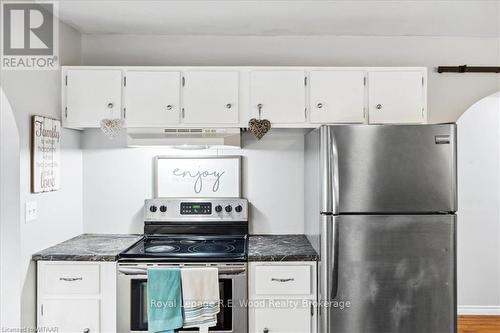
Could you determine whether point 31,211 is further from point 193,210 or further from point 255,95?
point 255,95

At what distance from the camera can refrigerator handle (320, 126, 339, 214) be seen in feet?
7.91

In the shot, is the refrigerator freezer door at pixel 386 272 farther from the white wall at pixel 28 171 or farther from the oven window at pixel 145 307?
the white wall at pixel 28 171

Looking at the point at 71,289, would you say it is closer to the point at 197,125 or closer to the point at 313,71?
the point at 197,125

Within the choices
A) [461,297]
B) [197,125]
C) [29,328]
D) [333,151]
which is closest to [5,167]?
[29,328]

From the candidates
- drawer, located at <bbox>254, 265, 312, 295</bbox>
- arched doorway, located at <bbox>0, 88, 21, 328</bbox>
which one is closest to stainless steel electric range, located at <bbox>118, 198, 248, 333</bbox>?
drawer, located at <bbox>254, 265, 312, 295</bbox>

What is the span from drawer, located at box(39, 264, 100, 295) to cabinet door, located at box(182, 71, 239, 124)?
1.15 metres

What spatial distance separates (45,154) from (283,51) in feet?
6.11

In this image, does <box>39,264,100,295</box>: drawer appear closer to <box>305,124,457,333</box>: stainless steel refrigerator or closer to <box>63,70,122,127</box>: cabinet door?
<box>63,70,122,127</box>: cabinet door

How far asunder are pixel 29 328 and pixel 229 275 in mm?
1249

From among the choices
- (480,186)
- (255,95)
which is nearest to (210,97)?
(255,95)

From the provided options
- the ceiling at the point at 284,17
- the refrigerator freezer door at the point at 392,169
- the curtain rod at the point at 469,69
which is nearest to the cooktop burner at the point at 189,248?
the refrigerator freezer door at the point at 392,169

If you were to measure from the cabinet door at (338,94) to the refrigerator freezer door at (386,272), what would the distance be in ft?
→ 2.61

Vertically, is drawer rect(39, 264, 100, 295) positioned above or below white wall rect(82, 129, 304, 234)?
below

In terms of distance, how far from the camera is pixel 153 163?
319 centimetres
